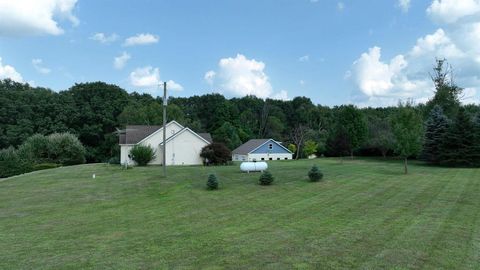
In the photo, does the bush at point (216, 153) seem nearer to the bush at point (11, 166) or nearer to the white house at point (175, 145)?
the white house at point (175, 145)

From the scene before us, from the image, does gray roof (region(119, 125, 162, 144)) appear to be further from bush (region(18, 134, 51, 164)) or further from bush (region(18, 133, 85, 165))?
bush (region(18, 134, 51, 164))

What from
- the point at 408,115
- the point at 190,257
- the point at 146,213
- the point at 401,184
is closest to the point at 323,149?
the point at 408,115

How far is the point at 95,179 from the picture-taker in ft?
81.8

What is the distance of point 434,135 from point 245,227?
34.5 m

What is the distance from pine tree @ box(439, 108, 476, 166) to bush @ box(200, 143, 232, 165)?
20141 millimetres

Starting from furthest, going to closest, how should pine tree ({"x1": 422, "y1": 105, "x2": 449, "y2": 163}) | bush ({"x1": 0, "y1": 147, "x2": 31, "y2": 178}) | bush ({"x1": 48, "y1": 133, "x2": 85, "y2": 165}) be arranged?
bush ({"x1": 48, "y1": 133, "x2": 85, "y2": 165}), bush ({"x1": 0, "y1": 147, "x2": 31, "y2": 178}), pine tree ({"x1": 422, "y1": 105, "x2": 449, "y2": 163})

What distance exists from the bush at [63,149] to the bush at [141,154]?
16787 mm

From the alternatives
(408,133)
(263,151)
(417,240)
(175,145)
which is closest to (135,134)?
(175,145)

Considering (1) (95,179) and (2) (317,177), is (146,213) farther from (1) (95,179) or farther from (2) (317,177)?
(1) (95,179)

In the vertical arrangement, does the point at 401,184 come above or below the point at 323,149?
below

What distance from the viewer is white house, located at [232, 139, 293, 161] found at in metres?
58.4

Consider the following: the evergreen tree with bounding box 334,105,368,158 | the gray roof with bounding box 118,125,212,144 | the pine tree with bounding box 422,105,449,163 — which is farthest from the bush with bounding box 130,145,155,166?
the pine tree with bounding box 422,105,449,163

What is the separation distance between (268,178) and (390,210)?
7.82m

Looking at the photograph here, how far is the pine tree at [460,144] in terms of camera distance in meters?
35.9
